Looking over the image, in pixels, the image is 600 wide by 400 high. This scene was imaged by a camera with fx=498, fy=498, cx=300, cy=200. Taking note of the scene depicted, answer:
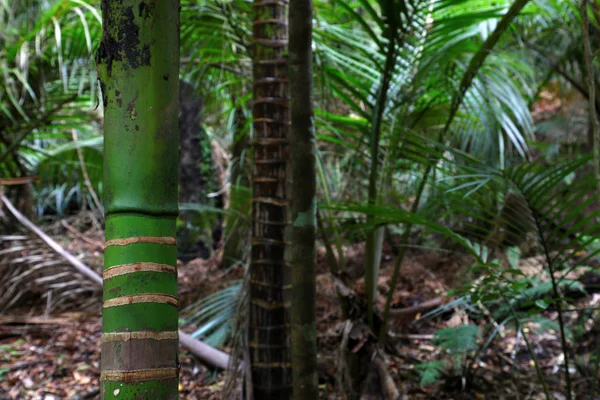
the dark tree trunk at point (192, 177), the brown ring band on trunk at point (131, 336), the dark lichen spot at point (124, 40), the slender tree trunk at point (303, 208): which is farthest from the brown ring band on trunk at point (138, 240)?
the dark tree trunk at point (192, 177)

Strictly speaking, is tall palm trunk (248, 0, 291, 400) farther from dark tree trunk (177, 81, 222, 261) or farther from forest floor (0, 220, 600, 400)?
dark tree trunk (177, 81, 222, 261)

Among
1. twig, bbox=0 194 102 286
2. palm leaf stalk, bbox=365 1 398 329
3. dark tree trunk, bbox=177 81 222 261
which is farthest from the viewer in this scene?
dark tree trunk, bbox=177 81 222 261

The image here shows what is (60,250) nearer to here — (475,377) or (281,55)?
(281,55)

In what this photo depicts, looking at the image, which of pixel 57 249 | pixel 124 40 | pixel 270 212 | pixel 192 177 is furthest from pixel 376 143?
pixel 192 177

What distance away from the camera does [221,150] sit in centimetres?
549

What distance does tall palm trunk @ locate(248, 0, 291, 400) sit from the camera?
165 cm

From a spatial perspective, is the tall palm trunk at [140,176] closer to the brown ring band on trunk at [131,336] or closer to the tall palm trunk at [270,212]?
the brown ring band on trunk at [131,336]

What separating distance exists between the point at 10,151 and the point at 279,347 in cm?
218

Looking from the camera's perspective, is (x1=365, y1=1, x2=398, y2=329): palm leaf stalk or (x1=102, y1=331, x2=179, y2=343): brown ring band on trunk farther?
(x1=365, y1=1, x2=398, y2=329): palm leaf stalk

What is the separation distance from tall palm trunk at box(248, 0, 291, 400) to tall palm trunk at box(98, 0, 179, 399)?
40.7 inches

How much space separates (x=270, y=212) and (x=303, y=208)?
617 mm

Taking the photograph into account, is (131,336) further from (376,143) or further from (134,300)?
(376,143)

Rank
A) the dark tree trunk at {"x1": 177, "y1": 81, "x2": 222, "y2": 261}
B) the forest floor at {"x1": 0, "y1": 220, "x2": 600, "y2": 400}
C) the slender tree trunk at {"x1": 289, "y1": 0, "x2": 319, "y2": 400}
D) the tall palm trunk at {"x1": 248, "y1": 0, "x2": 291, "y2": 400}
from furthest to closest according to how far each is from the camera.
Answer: the dark tree trunk at {"x1": 177, "y1": 81, "x2": 222, "y2": 261} < the forest floor at {"x1": 0, "y1": 220, "x2": 600, "y2": 400} < the tall palm trunk at {"x1": 248, "y1": 0, "x2": 291, "y2": 400} < the slender tree trunk at {"x1": 289, "y1": 0, "x2": 319, "y2": 400}

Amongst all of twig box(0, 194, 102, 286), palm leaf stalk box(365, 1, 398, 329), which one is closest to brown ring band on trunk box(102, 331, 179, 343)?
palm leaf stalk box(365, 1, 398, 329)
